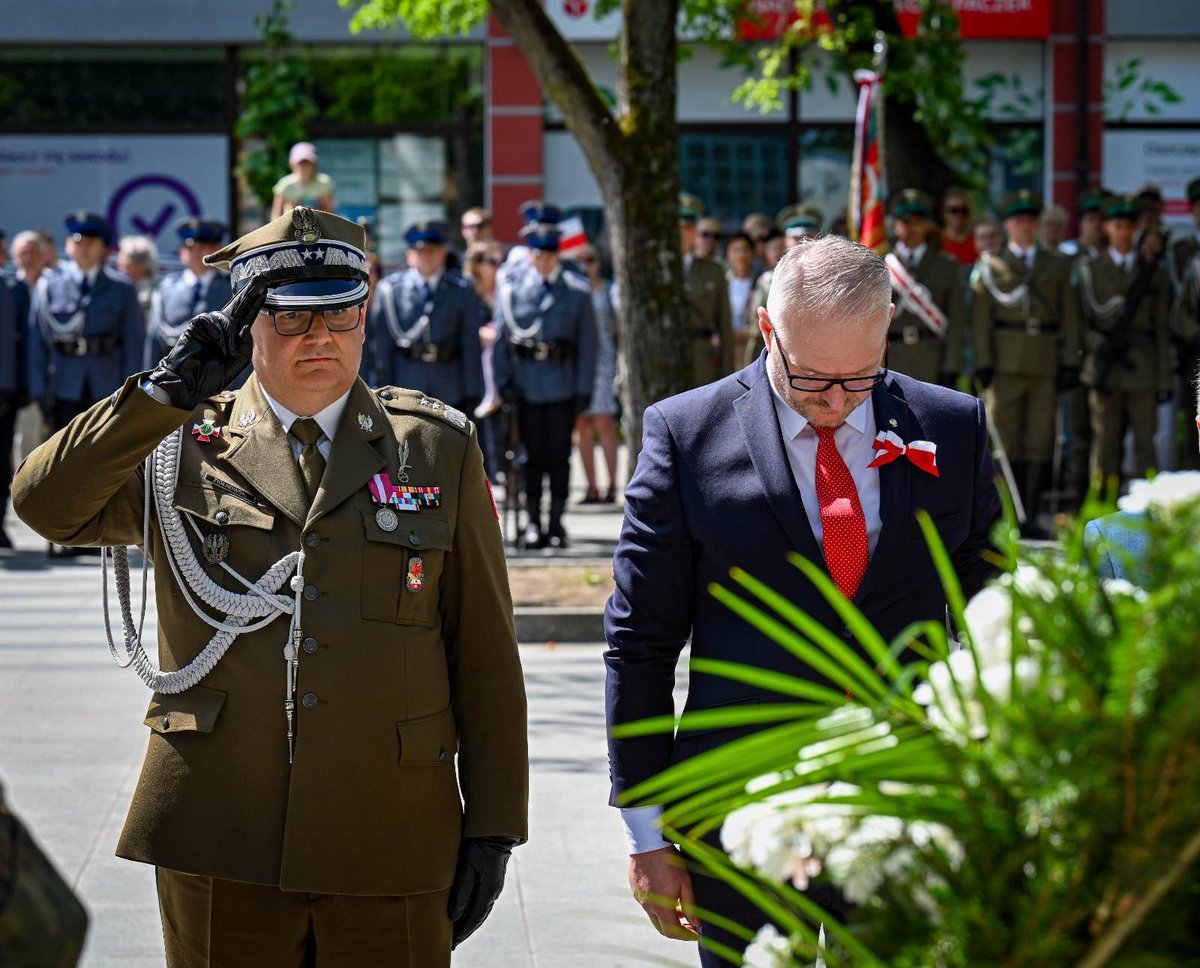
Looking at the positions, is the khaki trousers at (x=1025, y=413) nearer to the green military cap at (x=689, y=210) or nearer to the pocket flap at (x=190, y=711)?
the green military cap at (x=689, y=210)

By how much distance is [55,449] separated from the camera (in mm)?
3369

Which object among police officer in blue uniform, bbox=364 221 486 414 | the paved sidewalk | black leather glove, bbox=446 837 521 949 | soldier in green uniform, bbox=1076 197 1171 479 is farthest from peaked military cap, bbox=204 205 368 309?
soldier in green uniform, bbox=1076 197 1171 479

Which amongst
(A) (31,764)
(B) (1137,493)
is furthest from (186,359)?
(A) (31,764)

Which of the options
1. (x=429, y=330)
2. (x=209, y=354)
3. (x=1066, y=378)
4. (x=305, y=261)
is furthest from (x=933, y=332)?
(x=209, y=354)

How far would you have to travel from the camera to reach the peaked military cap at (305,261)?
3.53 meters

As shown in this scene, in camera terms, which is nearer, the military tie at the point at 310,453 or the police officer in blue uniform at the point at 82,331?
the military tie at the point at 310,453

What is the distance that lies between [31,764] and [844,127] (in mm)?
16135

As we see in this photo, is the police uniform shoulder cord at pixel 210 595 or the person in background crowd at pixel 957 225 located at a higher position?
the person in background crowd at pixel 957 225

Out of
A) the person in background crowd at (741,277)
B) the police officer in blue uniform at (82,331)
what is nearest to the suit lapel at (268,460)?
the police officer in blue uniform at (82,331)

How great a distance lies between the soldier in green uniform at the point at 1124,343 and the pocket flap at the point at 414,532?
11848 mm

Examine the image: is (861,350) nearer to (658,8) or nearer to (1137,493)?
(1137,493)

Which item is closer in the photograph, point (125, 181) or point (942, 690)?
point (942, 690)

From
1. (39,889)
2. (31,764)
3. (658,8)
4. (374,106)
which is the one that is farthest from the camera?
(374,106)

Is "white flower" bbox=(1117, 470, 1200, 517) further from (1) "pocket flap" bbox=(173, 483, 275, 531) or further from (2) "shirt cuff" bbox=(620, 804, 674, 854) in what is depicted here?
(1) "pocket flap" bbox=(173, 483, 275, 531)
